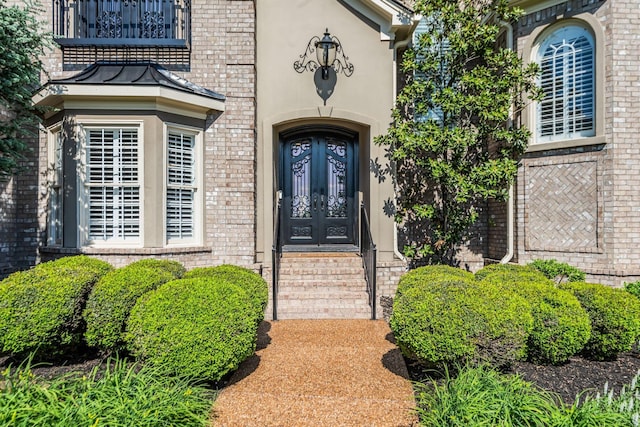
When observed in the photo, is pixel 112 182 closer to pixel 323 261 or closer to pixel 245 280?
pixel 245 280

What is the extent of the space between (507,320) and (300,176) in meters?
5.34

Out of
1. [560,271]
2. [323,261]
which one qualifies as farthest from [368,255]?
[560,271]

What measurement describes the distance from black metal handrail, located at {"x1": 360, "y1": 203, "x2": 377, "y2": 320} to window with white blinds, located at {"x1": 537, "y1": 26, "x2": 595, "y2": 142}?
336 centimetres

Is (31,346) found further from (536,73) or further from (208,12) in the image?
(536,73)

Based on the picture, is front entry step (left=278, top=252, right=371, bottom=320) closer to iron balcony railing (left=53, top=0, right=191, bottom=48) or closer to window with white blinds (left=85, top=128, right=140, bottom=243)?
window with white blinds (left=85, top=128, right=140, bottom=243)

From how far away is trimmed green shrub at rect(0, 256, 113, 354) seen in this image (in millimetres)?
3531

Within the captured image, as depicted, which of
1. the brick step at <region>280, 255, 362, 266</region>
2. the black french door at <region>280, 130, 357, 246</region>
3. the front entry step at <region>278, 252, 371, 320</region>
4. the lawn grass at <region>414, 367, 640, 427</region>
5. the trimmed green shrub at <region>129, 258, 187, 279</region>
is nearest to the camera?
the lawn grass at <region>414, 367, 640, 427</region>

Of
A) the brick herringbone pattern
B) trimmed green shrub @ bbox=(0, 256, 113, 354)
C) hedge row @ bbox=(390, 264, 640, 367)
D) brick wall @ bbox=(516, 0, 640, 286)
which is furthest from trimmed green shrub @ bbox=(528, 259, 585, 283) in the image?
trimmed green shrub @ bbox=(0, 256, 113, 354)

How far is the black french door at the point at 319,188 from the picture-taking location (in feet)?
25.8

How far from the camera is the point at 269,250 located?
22.8 feet

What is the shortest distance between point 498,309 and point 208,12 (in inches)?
257

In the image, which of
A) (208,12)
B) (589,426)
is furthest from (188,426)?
(208,12)

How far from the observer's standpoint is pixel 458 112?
6348 millimetres

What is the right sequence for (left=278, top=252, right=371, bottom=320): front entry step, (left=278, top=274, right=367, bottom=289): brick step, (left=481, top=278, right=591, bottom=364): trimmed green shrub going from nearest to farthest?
(left=481, top=278, right=591, bottom=364): trimmed green shrub
(left=278, top=252, right=371, bottom=320): front entry step
(left=278, top=274, right=367, bottom=289): brick step
